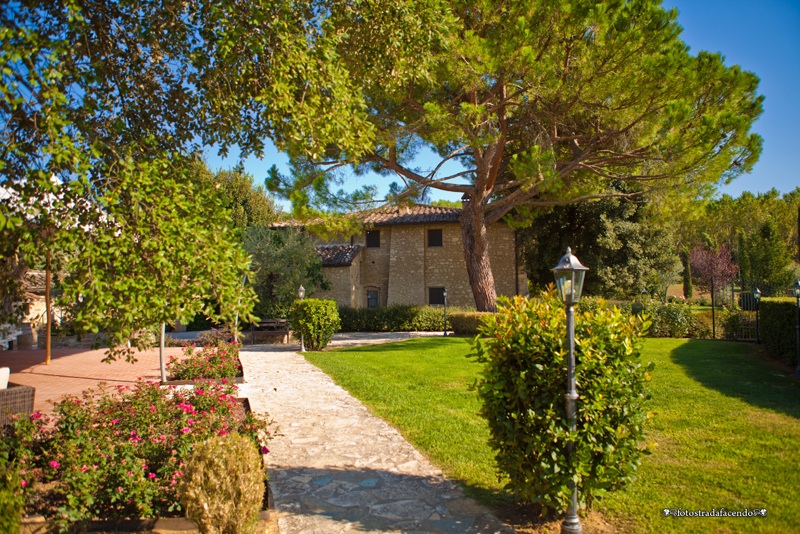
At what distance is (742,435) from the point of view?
20.2ft

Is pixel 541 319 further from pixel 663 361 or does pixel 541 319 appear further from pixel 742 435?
pixel 663 361

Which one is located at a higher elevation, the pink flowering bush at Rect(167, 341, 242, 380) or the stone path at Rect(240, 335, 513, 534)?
the pink flowering bush at Rect(167, 341, 242, 380)

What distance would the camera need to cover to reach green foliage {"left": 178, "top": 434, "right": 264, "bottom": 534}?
3.55 metres

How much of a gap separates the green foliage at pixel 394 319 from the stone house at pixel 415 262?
2421mm

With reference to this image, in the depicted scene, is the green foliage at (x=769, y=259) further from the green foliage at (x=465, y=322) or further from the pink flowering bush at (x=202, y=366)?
the pink flowering bush at (x=202, y=366)

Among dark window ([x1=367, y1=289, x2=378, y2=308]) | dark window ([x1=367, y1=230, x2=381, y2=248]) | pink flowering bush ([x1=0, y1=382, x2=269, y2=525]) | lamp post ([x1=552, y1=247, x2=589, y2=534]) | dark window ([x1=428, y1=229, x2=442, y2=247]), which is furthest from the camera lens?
dark window ([x1=367, y1=289, x2=378, y2=308])

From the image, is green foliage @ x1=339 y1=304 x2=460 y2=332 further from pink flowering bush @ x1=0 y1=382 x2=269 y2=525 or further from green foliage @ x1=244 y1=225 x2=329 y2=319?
pink flowering bush @ x1=0 y1=382 x2=269 y2=525

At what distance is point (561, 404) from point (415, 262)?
23.4m

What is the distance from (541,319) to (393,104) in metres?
12.5

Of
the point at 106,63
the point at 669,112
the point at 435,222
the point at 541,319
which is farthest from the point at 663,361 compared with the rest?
the point at 435,222

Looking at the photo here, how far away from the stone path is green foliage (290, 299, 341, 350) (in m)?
7.80

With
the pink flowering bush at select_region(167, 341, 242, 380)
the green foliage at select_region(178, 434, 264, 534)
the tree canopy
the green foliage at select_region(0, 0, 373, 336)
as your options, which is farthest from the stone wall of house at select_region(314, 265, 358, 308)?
the green foliage at select_region(178, 434, 264, 534)

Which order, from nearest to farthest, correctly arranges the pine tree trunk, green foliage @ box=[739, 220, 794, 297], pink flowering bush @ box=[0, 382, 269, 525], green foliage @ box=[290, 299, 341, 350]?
pink flowering bush @ box=[0, 382, 269, 525] → green foliage @ box=[290, 299, 341, 350] → the pine tree trunk → green foliage @ box=[739, 220, 794, 297]

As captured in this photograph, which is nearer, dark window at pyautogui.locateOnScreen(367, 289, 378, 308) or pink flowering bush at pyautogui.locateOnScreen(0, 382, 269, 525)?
pink flowering bush at pyautogui.locateOnScreen(0, 382, 269, 525)
